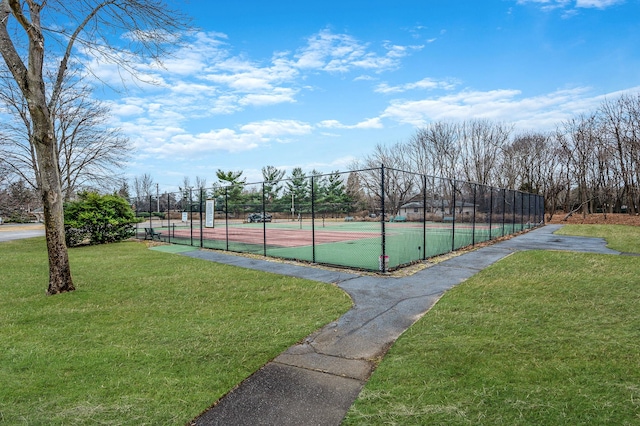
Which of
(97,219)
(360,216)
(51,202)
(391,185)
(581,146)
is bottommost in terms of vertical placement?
(97,219)

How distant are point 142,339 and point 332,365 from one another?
2.01 metres

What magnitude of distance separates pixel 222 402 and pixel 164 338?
1489mm

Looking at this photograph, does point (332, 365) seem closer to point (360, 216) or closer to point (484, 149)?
point (360, 216)

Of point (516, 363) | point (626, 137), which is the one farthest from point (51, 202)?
point (626, 137)

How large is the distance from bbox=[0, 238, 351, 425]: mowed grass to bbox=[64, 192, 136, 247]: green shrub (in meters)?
7.49

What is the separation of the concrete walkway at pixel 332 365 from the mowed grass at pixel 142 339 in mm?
166

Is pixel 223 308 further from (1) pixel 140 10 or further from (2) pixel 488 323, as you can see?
(1) pixel 140 10

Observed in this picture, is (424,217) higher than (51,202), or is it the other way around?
(51,202)

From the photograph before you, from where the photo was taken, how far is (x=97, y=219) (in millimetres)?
13859

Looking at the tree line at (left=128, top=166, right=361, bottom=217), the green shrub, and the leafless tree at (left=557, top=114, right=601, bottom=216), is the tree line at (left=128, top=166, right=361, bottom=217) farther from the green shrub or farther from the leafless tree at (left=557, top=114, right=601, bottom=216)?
the leafless tree at (left=557, top=114, right=601, bottom=216)

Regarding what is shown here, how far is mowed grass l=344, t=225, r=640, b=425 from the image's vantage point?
2127 mm

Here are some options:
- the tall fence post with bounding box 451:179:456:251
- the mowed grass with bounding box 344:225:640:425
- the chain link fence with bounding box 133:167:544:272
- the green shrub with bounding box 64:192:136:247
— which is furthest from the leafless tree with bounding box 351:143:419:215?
the green shrub with bounding box 64:192:136:247

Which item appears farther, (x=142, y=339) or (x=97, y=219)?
(x=97, y=219)

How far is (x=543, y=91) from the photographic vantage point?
60.3 feet
